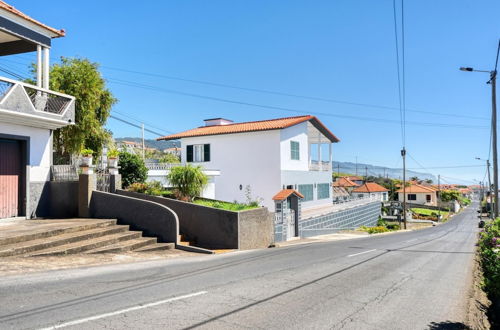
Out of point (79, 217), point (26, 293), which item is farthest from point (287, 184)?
point (26, 293)

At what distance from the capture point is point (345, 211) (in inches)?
1275

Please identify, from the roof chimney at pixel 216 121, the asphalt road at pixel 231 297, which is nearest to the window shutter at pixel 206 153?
the roof chimney at pixel 216 121

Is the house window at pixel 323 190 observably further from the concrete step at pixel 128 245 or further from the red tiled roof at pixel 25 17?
the red tiled roof at pixel 25 17

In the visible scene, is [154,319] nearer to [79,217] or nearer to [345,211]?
[79,217]

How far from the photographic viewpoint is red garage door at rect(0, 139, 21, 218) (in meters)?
13.0

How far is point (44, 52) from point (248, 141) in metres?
16.8

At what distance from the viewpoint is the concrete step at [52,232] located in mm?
9445

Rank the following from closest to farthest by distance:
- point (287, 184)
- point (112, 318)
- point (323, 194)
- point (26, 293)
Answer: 1. point (112, 318)
2. point (26, 293)
3. point (287, 184)
4. point (323, 194)

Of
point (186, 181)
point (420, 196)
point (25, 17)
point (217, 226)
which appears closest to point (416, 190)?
point (420, 196)

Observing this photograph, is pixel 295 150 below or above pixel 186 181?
above

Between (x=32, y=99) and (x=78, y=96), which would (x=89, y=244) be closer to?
(x=32, y=99)

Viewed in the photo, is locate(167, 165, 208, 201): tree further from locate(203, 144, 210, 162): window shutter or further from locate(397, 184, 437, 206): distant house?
locate(397, 184, 437, 206): distant house

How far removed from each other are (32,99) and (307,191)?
908 inches

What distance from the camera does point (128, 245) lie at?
447 inches
